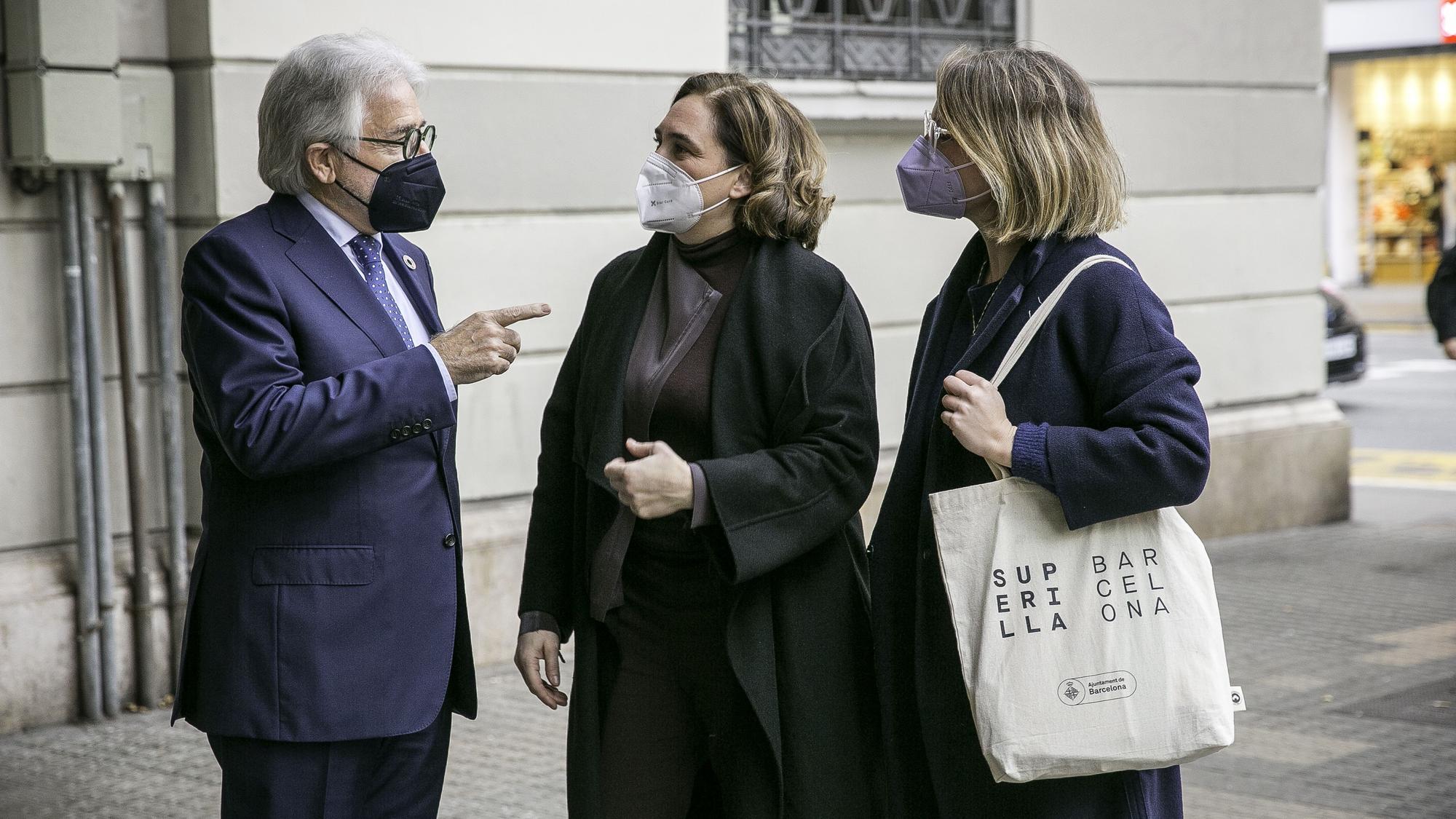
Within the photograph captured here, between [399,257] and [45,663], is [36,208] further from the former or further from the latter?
[399,257]

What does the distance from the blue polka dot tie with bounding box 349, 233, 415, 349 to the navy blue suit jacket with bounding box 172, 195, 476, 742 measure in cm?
5

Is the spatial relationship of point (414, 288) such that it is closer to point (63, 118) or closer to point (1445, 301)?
point (63, 118)

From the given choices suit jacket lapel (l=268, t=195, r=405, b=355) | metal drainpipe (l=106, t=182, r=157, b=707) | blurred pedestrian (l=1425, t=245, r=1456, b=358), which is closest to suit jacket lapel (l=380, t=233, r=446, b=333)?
suit jacket lapel (l=268, t=195, r=405, b=355)

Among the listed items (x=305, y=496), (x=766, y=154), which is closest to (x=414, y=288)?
(x=305, y=496)

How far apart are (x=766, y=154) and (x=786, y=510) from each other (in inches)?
26.4

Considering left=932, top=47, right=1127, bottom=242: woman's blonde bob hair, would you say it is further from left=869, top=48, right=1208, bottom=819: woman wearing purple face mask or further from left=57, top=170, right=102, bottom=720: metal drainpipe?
left=57, top=170, right=102, bottom=720: metal drainpipe

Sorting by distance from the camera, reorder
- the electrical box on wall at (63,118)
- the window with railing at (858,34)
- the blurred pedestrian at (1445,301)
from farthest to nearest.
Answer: the window with railing at (858,34)
the blurred pedestrian at (1445,301)
the electrical box on wall at (63,118)

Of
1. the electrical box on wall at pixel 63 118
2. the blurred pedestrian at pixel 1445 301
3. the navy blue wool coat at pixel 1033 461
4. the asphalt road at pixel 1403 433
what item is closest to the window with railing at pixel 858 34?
the blurred pedestrian at pixel 1445 301

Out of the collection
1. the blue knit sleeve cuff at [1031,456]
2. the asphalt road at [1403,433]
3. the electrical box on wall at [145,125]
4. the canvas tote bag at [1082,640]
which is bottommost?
the asphalt road at [1403,433]

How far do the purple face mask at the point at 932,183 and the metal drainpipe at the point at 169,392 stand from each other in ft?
11.7

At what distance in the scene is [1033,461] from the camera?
267 cm

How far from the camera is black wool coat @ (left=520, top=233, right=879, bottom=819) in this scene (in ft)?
9.52

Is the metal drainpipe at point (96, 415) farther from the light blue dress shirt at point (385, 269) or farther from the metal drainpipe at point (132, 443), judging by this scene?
the light blue dress shirt at point (385, 269)

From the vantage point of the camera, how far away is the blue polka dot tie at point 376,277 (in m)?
3.04
